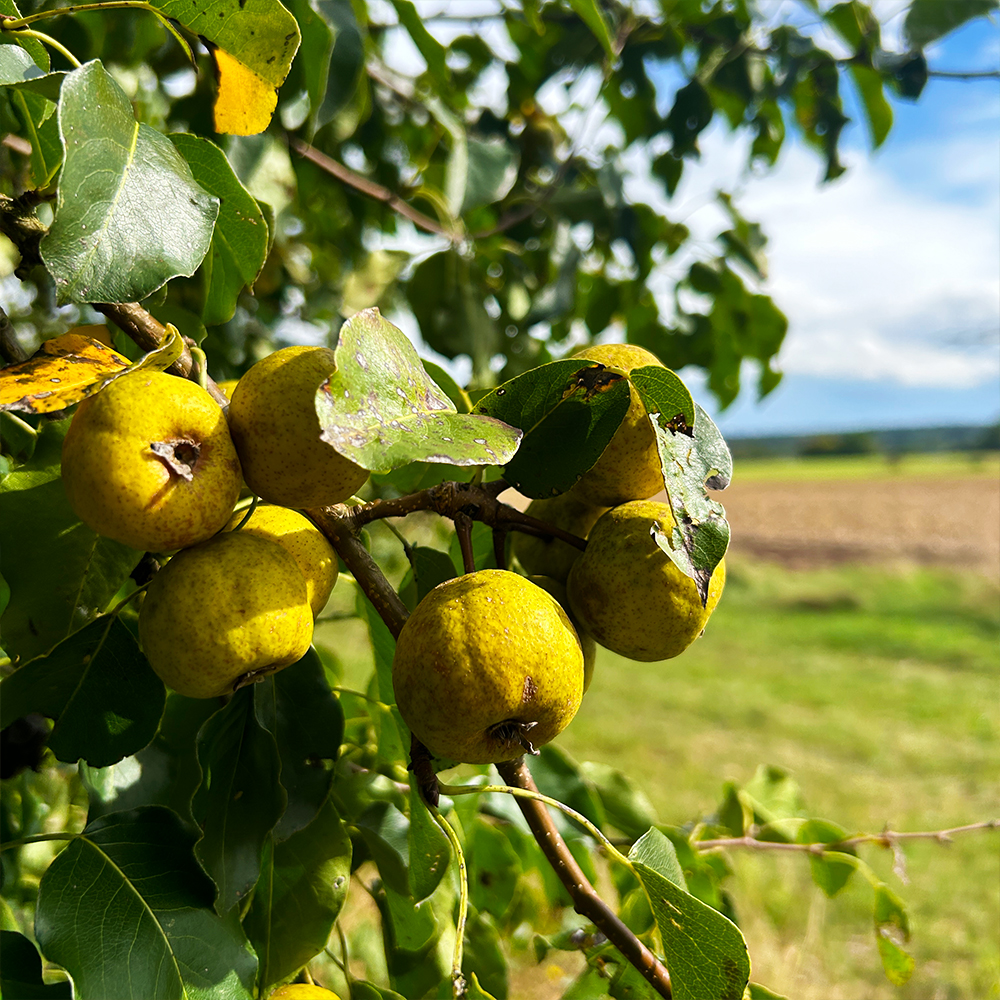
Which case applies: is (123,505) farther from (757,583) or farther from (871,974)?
(757,583)

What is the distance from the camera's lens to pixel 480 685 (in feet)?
2.51

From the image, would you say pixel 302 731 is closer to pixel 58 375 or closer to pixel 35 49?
pixel 58 375

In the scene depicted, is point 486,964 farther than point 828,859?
No

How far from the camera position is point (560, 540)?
3.42ft

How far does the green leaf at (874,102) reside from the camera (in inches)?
98.3

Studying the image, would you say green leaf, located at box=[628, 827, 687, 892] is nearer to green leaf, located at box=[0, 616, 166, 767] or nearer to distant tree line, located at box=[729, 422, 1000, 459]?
green leaf, located at box=[0, 616, 166, 767]

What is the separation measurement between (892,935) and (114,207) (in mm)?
1679

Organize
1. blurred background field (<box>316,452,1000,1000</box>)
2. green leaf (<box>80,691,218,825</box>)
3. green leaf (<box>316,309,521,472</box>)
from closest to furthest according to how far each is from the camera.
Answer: green leaf (<box>316,309,521,472</box>) < green leaf (<box>80,691,218,825</box>) < blurred background field (<box>316,452,1000,1000</box>)

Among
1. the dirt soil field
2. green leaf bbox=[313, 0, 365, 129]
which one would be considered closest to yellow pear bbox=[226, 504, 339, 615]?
green leaf bbox=[313, 0, 365, 129]

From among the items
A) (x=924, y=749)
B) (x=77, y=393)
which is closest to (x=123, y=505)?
(x=77, y=393)

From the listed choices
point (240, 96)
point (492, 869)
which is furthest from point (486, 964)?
point (240, 96)

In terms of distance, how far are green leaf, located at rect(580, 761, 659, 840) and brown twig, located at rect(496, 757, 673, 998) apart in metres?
0.57

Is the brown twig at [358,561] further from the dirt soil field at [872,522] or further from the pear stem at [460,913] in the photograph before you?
the dirt soil field at [872,522]

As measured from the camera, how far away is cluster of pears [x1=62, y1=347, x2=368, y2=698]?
741mm
